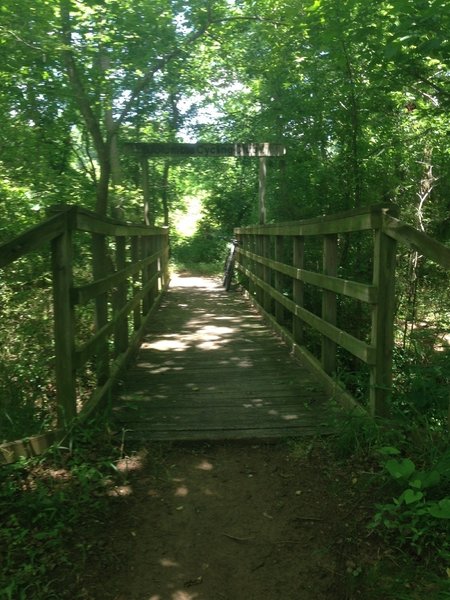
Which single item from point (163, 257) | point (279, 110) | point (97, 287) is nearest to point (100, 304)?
point (97, 287)

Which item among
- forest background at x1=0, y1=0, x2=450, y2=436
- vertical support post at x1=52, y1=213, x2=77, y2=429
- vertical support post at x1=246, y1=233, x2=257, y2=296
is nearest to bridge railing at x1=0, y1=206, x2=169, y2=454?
vertical support post at x1=52, y1=213, x2=77, y2=429

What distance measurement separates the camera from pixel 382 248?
317 cm

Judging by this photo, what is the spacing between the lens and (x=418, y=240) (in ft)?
9.11

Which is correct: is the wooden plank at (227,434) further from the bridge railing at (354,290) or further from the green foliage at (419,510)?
the green foliage at (419,510)

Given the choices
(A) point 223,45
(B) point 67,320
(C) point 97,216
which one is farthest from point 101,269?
(A) point 223,45

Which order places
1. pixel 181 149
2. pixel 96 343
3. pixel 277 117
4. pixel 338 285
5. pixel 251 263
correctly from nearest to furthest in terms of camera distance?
1. pixel 96 343
2. pixel 338 285
3. pixel 277 117
4. pixel 181 149
5. pixel 251 263

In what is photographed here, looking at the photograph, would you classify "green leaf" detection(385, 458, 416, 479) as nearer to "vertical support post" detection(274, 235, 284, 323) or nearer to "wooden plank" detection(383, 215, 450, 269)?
"wooden plank" detection(383, 215, 450, 269)

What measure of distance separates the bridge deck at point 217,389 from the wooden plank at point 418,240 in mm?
1360

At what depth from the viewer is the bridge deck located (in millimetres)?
3629

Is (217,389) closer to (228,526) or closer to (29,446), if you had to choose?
(29,446)

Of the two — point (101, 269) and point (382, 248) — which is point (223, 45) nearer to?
point (101, 269)

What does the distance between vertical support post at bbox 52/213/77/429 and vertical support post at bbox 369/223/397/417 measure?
1829 mm

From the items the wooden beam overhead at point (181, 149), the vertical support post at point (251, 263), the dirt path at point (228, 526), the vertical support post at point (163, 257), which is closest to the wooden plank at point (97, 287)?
the dirt path at point (228, 526)

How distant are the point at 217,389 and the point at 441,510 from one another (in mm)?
2545
